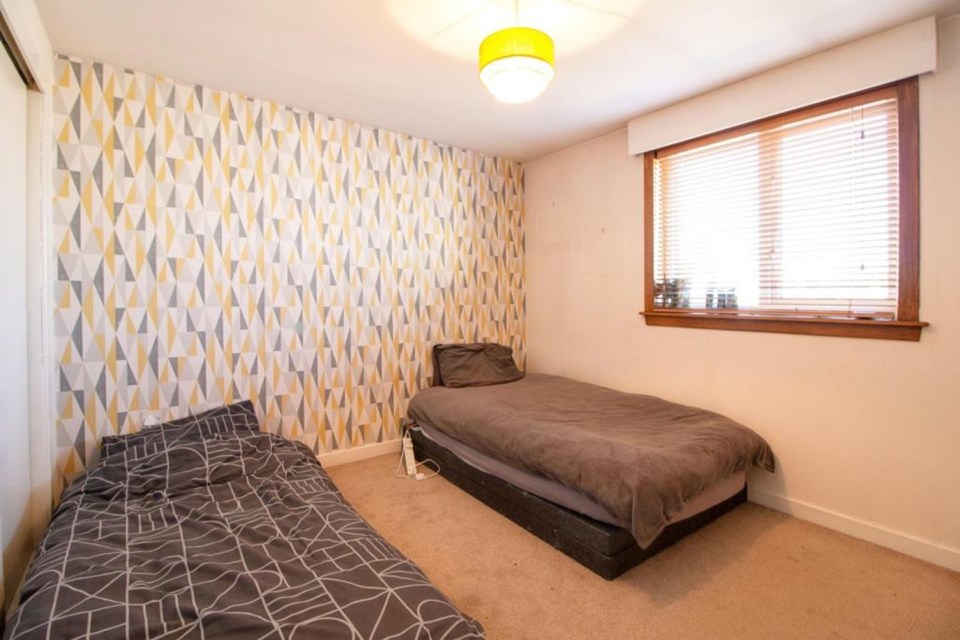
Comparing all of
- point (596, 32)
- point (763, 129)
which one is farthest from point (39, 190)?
point (763, 129)

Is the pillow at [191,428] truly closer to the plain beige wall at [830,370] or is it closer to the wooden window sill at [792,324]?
the plain beige wall at [830,370]

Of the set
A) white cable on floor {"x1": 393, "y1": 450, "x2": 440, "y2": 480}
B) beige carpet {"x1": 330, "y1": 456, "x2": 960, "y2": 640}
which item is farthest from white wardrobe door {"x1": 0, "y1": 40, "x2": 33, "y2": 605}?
white cable on floor {"x1": 393, "y1": 450, "x2": 440, "y2": 480}

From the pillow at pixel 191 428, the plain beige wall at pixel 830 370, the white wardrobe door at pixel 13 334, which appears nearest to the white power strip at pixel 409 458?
the pillow at pixel 191 428

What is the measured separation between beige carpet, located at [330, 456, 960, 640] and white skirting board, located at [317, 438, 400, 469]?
85cm

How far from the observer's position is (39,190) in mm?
2119

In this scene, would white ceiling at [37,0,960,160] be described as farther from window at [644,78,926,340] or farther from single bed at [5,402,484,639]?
single bed at [5,402,484,639]

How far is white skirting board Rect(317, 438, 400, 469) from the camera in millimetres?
3156

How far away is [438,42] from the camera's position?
219 cm

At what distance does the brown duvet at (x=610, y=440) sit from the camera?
6.09ft

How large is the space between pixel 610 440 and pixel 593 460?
0.70ft

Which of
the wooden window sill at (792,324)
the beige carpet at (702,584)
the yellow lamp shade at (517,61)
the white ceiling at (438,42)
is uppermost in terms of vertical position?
the white ceiling at (438,42)

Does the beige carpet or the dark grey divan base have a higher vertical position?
the dark grey divan base

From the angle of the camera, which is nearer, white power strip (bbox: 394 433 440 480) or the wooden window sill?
the wooden window sill

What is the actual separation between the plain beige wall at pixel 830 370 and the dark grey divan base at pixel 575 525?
47 cm
